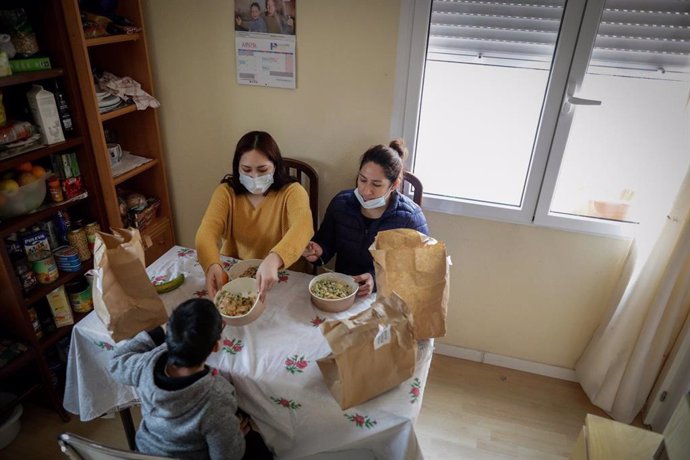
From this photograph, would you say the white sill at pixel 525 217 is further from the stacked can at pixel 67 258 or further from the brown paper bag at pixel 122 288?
the stacked can at pixel 67 258

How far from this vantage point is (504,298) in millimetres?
2244

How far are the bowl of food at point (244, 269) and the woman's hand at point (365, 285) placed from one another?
1.19ft

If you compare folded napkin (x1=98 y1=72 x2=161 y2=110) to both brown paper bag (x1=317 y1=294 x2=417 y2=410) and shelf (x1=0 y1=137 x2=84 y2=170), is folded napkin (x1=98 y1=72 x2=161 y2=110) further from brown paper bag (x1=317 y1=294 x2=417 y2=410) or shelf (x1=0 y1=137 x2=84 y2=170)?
brown paper bag (x1=317 y1=294 x2=417 y2=410)

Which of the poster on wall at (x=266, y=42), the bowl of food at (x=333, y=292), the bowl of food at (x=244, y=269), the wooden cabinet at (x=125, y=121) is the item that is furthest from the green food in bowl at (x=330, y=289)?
the wooden cabinet at (x=125, y=121)

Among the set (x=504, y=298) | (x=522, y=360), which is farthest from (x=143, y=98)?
(x=522, y=360)

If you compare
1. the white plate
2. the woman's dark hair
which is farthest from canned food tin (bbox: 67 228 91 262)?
the woman's dark hair

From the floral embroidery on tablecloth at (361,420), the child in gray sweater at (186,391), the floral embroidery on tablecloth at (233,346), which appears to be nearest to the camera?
the child in gray sweater at (186,391)

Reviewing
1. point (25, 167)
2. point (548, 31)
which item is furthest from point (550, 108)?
point (25, 167)

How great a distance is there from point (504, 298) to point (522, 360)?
1.22 ft

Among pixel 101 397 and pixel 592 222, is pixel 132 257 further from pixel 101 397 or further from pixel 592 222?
pixel 592 222

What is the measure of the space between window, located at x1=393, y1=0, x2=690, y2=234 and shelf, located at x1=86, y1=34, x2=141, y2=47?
116 centimetres

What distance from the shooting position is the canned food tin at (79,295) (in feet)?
6.52

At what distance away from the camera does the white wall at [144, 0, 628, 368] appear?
77.0 inches

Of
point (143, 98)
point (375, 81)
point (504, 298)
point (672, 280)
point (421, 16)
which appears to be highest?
point (421, 16)
